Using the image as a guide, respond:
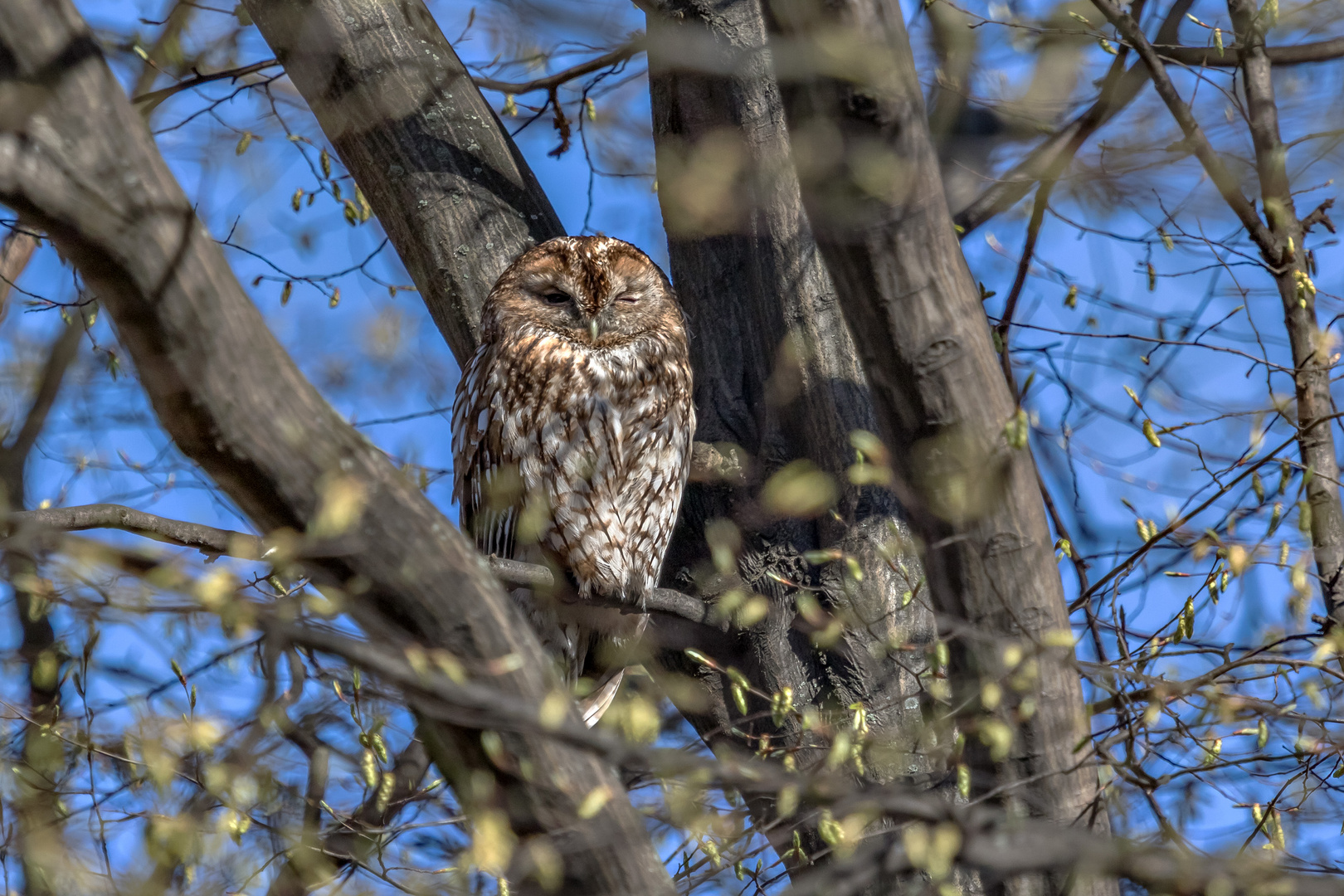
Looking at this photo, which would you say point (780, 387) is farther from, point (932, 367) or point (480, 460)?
point (932, 367)

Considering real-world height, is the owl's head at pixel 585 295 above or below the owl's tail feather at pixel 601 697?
above

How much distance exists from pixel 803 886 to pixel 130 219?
3.82ft

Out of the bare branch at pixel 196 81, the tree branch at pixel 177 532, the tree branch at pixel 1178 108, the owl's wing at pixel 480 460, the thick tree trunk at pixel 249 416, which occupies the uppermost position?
the bare branch at pixel 196 81

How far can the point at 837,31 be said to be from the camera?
1571mm

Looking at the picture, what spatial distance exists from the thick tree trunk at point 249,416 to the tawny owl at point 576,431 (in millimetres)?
1588

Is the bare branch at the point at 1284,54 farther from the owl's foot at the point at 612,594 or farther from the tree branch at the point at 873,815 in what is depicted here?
the tree branch at the point at 873,815

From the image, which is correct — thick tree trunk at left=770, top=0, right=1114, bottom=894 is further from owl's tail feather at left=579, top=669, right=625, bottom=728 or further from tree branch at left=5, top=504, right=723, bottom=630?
owl's tail feather at left=579, top=669, right=625, bottom=728

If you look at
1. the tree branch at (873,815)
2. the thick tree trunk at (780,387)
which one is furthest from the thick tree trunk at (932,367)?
the thick tree trunk at (780,387)

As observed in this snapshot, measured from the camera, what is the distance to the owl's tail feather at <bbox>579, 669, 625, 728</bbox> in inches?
141

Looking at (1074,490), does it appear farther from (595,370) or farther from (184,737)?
(184,737)

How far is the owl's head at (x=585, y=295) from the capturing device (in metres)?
3.35

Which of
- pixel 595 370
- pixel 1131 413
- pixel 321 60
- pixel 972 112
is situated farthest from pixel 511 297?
pixel 1131 413

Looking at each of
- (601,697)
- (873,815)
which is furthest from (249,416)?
(601,697)

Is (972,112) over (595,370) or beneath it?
over
